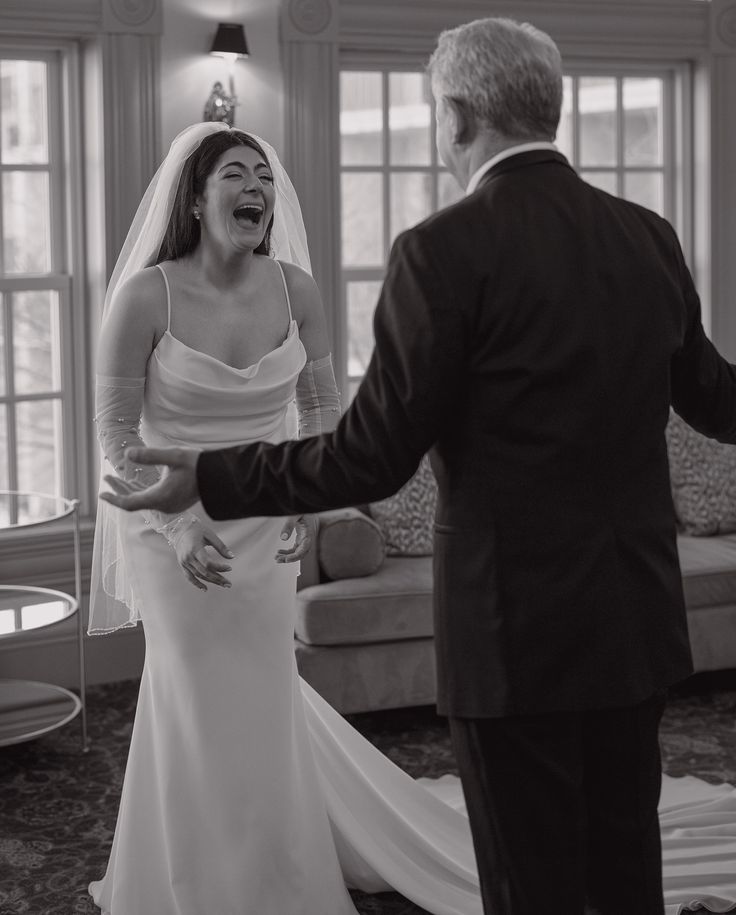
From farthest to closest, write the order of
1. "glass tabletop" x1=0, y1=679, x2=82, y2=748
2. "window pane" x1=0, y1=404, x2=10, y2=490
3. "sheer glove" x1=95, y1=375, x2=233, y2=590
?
1. "window pane" x1=0, y1=404, x2=10, y2=490
2. "glass tabletop" x1=0, y1=679, x2=82, y2=748
3. "sheer glove" x1=95, y1=375, x2=233, y2=590

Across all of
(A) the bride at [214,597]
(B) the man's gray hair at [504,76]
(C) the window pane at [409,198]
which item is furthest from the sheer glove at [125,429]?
(C) the window pane at [409,198]

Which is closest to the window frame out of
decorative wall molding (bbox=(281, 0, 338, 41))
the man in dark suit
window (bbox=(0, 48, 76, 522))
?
window (bbox=(0, 48, 76, 522))

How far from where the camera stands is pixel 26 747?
4.46 metres

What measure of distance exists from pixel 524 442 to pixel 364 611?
278 cm

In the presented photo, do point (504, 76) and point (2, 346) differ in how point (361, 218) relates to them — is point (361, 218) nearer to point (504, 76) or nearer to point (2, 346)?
point (2, 346)

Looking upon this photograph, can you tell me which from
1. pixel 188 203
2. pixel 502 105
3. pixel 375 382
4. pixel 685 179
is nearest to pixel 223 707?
pixel 188 203

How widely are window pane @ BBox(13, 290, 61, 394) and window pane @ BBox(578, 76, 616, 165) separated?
8.47 ft

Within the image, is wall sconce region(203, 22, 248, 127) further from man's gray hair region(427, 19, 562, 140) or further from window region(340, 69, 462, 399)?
man's gray hair region(427, 19, 562, 140)

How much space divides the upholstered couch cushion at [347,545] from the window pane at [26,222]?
166 cm

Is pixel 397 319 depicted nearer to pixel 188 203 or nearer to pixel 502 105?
pixel 502 105

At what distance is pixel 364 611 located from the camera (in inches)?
176

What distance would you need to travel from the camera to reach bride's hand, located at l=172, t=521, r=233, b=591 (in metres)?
2.63

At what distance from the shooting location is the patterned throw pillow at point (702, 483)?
5.28 metres

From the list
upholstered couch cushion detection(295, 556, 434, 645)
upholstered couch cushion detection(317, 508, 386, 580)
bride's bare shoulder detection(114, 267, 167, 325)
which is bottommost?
upholstered couch cushion detection(295, 556, 434, 645)
